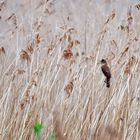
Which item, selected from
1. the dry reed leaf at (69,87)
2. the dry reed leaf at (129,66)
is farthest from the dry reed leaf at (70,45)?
the dry reed leaf at (129,66)

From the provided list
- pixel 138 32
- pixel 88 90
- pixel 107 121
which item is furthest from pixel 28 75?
pixel 138 32

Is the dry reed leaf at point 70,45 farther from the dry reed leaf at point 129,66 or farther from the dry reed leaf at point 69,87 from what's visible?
the dry reed leaf at point 129,66

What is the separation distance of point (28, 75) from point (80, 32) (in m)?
0.78

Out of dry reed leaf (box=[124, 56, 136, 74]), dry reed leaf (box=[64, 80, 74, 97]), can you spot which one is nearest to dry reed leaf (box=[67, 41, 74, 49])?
dry reed leaf (box=[64, 80, 74, 97])

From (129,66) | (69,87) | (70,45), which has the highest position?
(70,45)

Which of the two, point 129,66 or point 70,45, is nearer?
point 129,66

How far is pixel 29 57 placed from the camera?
264cm

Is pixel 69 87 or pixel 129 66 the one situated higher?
pixel 129 66

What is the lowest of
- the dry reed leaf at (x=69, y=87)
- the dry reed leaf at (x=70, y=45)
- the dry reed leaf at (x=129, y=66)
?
the dry reed leaf at (x=69, y=87)

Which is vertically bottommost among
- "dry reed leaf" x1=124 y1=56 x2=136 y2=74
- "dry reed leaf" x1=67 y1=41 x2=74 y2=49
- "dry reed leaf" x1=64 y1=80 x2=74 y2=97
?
"dry reed leaf" x1=64 y1=80 x2=74 y2=97

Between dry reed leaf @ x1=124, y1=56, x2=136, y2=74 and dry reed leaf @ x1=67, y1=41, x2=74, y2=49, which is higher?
dry reed leaf @ x1=67, y1=41, x2=74, y2=49

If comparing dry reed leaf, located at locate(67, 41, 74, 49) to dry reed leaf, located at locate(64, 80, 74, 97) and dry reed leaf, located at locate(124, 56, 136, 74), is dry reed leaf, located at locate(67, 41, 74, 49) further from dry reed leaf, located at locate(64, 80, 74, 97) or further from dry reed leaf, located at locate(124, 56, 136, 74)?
dry reed leaf, located at locate(124, 56, 136, 74)

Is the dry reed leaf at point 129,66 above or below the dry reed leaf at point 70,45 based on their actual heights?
below

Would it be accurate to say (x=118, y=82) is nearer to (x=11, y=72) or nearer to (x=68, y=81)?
(x=68, y=81)
